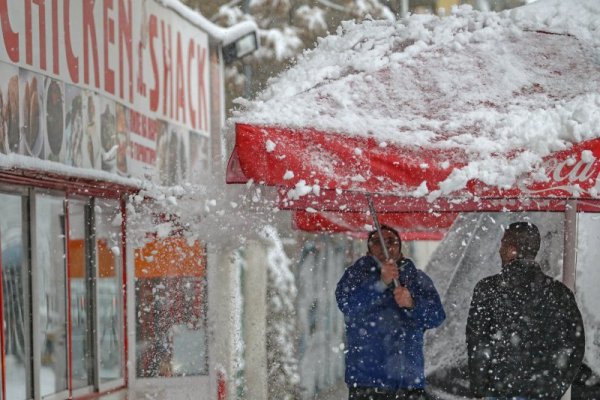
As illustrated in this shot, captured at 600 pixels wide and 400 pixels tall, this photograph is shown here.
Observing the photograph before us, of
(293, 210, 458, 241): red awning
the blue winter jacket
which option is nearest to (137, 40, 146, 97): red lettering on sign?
(293, 210, 458, 241): red awning

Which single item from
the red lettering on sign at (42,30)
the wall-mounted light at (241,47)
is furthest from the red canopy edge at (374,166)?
the wall-mounted light at (241,47)

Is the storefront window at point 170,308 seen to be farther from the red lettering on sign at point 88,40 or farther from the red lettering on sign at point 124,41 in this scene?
the red lettering on sign at point 88,40

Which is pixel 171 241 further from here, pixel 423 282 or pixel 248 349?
pixel 423 282

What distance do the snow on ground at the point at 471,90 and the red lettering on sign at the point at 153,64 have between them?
387 cm

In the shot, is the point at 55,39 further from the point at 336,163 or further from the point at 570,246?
the point at 570,246

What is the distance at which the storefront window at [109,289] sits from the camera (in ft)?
24.5

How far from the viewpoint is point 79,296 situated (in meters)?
7.04

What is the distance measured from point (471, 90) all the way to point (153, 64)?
15.8ft

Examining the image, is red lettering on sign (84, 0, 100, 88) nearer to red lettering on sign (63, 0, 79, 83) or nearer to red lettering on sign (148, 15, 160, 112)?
red lettering on sign (63, 0, 79, 83)

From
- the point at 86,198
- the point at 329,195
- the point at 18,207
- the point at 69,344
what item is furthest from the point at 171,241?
the point at 329,195

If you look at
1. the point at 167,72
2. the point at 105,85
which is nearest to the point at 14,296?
the point at 105,85

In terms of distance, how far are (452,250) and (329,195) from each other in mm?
2570

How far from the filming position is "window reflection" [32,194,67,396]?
6.14 meters

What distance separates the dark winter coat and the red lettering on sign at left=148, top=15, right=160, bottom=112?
14.9 feet
